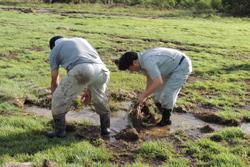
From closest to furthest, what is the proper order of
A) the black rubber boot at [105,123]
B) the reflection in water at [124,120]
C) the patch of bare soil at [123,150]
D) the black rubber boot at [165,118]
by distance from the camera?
the patch of bare soil at [123,150]
the black rubber boot at [105,123]
the reflection in water at [124,120]
the black rubber boot at [165,118]

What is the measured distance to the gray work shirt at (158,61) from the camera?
7715 mm

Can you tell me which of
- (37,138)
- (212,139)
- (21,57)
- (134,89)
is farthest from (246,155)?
(21,57)

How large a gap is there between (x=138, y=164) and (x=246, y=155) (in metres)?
1.69

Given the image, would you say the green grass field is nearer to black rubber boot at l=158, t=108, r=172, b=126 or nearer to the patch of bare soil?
the patch of bare soil

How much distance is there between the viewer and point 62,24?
23.5m

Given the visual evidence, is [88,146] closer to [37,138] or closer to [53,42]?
[37,138]

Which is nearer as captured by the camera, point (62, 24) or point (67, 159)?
point (67, 159)

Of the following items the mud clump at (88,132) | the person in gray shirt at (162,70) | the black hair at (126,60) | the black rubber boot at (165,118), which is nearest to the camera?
the black hair at (126,60)

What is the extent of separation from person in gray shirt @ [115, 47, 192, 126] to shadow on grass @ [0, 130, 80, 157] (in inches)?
58.9

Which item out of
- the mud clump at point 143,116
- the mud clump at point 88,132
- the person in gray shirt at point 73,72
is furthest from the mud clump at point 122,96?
the person in gray shirt at point 73,72

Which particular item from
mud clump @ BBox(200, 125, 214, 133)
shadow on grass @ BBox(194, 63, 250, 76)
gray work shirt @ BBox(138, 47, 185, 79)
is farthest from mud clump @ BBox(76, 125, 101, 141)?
shadow on grass @ BBox(194, 63, 250, 76)

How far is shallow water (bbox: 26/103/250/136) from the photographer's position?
8.51m

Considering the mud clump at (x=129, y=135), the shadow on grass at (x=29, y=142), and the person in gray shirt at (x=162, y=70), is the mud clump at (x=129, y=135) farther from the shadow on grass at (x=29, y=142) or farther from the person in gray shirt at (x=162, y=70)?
the shadow on grass at (x=29, y=142)

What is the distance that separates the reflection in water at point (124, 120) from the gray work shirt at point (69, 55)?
155 centimetres
